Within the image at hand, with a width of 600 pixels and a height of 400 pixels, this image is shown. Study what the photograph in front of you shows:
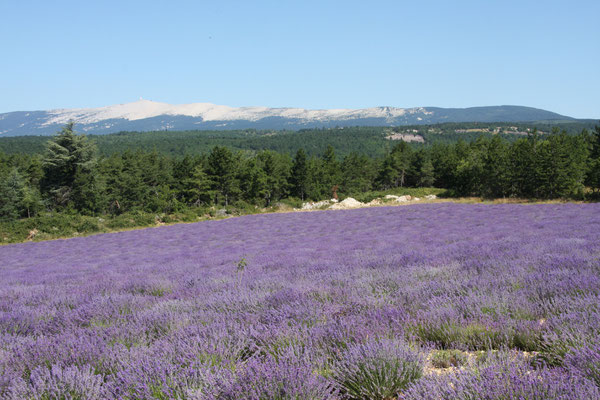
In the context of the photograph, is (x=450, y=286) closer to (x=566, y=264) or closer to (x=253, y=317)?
(x=566, y=264)

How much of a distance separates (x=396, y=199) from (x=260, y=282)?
47.4 m

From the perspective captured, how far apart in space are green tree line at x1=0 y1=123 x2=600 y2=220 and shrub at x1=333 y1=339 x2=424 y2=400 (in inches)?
1581

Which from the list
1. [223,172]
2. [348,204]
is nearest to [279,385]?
[348,204]

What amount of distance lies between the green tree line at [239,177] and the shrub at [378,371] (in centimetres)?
4016

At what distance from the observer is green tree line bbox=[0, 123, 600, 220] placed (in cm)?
3884

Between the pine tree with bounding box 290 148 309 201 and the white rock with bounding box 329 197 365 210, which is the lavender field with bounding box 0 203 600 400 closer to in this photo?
the white rock with bounding box 329 197 365 210

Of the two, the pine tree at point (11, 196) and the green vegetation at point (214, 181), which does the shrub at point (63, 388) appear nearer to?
the green vegetation at point (214, 181)

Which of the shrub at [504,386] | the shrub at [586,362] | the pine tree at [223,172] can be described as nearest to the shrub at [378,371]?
the shrub at [504,386]

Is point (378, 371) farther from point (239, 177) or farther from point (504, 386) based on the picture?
point (239, 177)

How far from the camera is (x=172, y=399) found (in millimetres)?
1896

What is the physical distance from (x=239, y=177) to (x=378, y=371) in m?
51.2

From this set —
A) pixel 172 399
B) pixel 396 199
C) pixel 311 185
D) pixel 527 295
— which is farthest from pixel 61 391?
pixel 311 185

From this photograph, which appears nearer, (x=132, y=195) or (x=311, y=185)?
(x=132, y=195)

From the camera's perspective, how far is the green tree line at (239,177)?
38.8 meters
